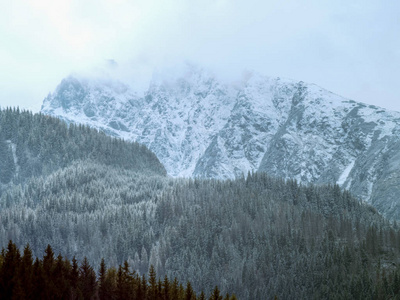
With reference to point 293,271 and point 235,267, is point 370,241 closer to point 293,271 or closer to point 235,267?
point 293,271

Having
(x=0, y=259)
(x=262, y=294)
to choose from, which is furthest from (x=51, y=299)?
(x=262, y=294)

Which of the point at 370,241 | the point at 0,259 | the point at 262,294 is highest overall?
the point at 0,259

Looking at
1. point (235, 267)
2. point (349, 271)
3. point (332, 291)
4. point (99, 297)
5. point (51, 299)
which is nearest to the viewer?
point (51, 299)

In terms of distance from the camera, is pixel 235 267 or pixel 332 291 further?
pixel 235 267

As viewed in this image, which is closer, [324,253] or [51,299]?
[51,299]

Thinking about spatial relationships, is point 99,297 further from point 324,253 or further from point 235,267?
point 324,253

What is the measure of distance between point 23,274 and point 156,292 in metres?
23.4

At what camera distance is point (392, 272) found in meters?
170

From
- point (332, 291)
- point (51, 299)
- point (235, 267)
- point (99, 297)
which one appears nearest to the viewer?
point (51, 299)

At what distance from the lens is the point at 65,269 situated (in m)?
75.6

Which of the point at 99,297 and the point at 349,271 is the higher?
the point at 99,297

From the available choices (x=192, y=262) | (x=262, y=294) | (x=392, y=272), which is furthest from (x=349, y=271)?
(x=192, y=262)

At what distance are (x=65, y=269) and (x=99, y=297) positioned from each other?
770 cm

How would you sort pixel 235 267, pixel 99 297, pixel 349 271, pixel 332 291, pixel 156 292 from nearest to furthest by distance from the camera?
pixel 99 297 → pixel 156 292 → pixel 332 291 → pixel 349 271 → pixel 235 267
